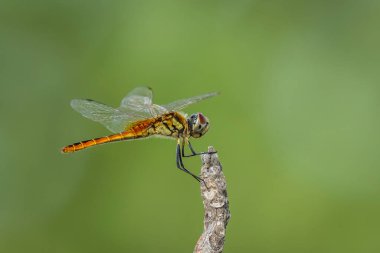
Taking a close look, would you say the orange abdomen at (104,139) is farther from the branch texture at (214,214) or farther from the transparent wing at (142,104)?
the branch texture at (214,214)

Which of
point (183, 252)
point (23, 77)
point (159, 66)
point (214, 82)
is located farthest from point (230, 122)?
point (23, 77)

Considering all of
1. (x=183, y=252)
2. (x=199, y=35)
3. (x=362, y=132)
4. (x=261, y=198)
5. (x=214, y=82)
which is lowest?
(x=183, y=252)

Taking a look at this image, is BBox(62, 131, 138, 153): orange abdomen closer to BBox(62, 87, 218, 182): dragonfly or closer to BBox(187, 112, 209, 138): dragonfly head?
BBox(62, 87, 218, 182): dragonfly

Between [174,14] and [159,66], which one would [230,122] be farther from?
[174,14]

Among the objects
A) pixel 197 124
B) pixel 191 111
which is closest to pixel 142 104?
pixel 197 124

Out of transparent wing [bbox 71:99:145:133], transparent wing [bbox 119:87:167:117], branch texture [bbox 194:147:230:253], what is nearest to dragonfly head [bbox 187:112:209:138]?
transparent wing [bbox 119:87:167:117]

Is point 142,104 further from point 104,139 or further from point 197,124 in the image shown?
point 197,124

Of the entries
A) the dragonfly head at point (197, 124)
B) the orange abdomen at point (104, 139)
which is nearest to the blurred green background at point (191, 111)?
the orange abdomen at point (104, 139)
